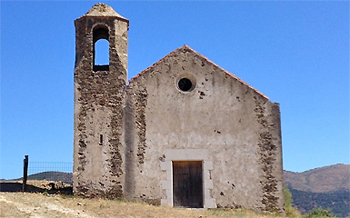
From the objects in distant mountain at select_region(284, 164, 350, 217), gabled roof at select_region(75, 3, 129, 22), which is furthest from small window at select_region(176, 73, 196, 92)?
distant mountain at select_region(284, 164, 350, 217)

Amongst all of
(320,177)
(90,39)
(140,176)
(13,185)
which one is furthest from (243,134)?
(320,177)

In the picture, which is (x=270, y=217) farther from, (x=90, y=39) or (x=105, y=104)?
(x=90, y=39)

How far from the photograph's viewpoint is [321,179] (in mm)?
67062

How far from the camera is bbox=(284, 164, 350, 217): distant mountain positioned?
5444 cm

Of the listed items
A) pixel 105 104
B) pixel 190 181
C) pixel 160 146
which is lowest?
pixel 190 181

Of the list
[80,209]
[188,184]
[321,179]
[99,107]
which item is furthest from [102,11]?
[321,179]

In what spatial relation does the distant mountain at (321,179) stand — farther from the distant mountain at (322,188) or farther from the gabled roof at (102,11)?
the gabled roof at (102,11)

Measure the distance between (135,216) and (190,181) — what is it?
3.65m

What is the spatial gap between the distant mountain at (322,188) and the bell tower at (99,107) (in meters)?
37.8

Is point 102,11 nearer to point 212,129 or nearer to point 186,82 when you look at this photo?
point 186,82

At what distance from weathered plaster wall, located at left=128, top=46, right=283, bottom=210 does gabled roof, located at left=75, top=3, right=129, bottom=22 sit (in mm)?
2541

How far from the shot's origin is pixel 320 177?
67.9 metres

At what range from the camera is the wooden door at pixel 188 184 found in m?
16.7

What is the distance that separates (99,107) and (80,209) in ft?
13.9
